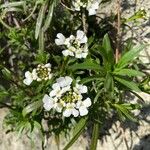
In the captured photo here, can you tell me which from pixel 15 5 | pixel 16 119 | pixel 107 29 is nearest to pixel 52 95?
pixel 16 119

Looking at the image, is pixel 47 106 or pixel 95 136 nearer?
pixel 47 106

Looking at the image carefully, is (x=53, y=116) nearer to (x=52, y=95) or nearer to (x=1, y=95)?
(x=1, y=95)

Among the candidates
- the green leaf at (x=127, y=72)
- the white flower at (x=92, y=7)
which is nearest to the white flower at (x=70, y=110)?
the green leaf at (x=127, y=72)

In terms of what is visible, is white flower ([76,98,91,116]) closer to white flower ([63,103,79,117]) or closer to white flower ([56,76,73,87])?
white flower ([63,103,79,117])

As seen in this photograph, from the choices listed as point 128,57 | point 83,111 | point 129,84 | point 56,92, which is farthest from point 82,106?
point 128,57

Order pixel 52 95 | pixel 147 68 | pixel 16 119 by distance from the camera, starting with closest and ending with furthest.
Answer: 1. pixel 52 95
2. pixel 16 119
3. pixel 147 68

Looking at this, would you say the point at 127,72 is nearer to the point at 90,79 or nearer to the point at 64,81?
the point at 90,79

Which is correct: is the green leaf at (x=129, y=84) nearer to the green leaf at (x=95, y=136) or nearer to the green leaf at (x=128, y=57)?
the green leaf at (x=128, y=57)

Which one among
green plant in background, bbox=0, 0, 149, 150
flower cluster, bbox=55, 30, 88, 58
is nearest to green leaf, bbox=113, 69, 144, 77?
green plant in background, bbox=0, 0, 149, 150
